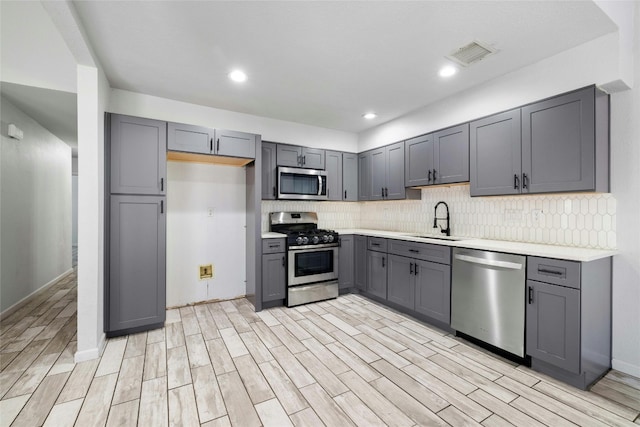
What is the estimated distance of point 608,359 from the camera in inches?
89.6

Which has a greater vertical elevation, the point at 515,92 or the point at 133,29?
the point at 133,29

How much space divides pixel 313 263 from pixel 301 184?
1173 mm

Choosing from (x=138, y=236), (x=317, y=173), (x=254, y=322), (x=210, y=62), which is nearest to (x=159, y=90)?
(x=210, y=62)

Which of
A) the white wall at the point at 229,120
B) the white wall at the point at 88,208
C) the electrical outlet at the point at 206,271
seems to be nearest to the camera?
the white wall at the point at 88,208

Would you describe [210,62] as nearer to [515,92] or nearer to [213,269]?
[213,269]

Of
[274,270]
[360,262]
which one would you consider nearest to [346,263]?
[360,262]

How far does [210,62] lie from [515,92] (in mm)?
2907

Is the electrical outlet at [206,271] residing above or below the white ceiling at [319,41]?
below

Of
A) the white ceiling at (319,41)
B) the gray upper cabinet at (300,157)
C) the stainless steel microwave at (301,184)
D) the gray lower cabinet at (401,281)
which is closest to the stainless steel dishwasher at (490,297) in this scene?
the gray lower cabinet at (401,281)

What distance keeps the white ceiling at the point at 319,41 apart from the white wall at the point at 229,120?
0.15 m

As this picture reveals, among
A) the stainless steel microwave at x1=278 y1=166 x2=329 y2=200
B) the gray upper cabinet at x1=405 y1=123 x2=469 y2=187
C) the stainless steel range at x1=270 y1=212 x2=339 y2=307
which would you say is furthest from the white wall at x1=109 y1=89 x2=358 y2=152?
the gray upper cabinet at x1=405 y1=123 x2=469 y2=187

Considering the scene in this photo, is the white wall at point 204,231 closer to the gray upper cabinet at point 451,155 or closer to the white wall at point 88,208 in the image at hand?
the white wall at point 88,208

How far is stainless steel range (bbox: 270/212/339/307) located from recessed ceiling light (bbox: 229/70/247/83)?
6.36 ft

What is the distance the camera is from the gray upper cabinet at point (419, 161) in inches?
139
